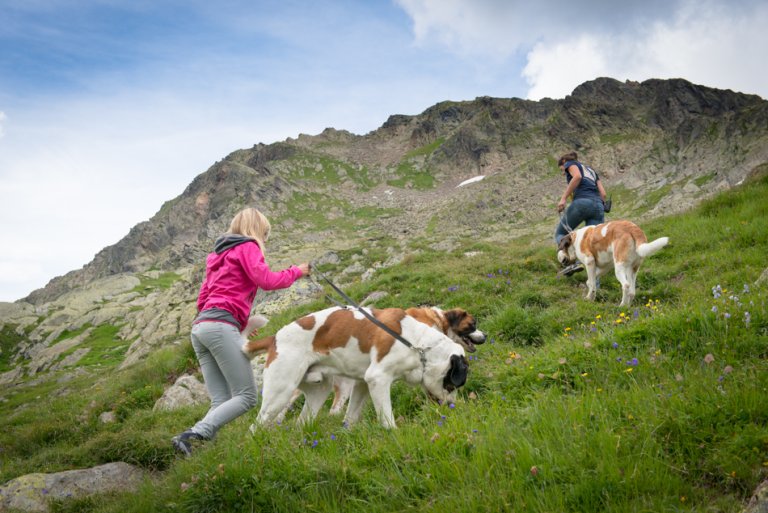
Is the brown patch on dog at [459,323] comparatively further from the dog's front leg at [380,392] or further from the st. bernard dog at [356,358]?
the dog's front leg at [380,392]

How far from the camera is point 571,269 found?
10.1 metres

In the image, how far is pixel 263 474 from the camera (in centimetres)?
363

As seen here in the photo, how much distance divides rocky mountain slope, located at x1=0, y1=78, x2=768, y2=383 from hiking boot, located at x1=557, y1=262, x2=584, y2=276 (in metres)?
12.9

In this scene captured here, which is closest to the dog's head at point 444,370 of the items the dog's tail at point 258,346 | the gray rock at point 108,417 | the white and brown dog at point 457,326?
the white and brown dog at point 457,326

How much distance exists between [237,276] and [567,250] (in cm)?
759

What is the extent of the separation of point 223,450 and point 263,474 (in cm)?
70

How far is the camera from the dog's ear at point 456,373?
5031 millimetres

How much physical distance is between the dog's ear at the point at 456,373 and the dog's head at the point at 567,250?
5.94 meters

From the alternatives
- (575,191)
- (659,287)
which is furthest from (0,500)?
(575,191)

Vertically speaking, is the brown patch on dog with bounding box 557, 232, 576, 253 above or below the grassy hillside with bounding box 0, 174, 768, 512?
above

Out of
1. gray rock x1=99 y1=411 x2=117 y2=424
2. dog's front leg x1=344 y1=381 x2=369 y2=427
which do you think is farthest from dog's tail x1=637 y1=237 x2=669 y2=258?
gray rock x1=99 y1=411 x2=117 y2=424

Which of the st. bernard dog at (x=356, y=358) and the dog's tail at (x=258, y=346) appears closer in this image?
the st. bernard dog at (x=356, y=358)

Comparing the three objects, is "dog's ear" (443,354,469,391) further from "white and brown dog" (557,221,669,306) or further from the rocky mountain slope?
the rocky mountain slope

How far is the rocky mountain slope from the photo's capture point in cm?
4969
